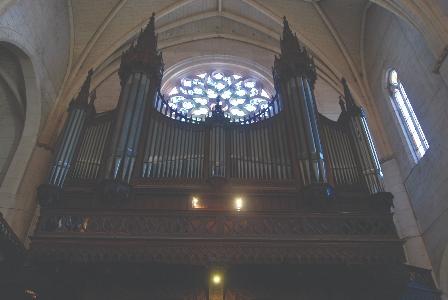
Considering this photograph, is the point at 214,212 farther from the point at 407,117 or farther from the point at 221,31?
the point at 221,31

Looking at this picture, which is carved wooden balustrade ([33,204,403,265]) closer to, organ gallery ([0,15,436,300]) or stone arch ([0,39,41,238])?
organ gallery ([0,15,436,300])

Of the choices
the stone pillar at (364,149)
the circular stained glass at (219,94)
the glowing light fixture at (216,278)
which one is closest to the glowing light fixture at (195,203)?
the glowing light fixture at (216,278)

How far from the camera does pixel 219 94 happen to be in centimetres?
1408

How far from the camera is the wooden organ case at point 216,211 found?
22.3 feet

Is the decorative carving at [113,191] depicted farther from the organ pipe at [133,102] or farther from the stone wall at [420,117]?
the stone wall at [420,117]

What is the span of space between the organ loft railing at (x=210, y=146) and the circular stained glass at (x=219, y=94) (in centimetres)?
341

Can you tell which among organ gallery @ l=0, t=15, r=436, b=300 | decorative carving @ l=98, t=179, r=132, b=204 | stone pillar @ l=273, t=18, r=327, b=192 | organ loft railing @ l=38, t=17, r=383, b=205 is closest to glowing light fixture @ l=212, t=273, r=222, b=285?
organ gallery @ l=0, t=15, r=436, b=300

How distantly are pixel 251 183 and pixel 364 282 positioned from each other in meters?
2.64

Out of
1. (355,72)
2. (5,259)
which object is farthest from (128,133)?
(355,72)

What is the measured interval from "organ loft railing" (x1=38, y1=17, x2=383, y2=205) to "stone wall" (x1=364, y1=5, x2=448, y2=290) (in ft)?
4.52

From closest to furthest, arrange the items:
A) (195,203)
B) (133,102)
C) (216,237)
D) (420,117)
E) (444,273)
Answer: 1. (216,237)
2. (195,203)
3. (444,273)
4. (133,102)
5. (420,117)

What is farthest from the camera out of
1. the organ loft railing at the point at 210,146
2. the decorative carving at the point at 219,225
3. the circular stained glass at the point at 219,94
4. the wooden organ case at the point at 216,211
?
the circular stained glass at the point at 219,94

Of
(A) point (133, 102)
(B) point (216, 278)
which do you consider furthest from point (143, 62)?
(B) point (216, 278)

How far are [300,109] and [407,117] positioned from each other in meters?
3.06
